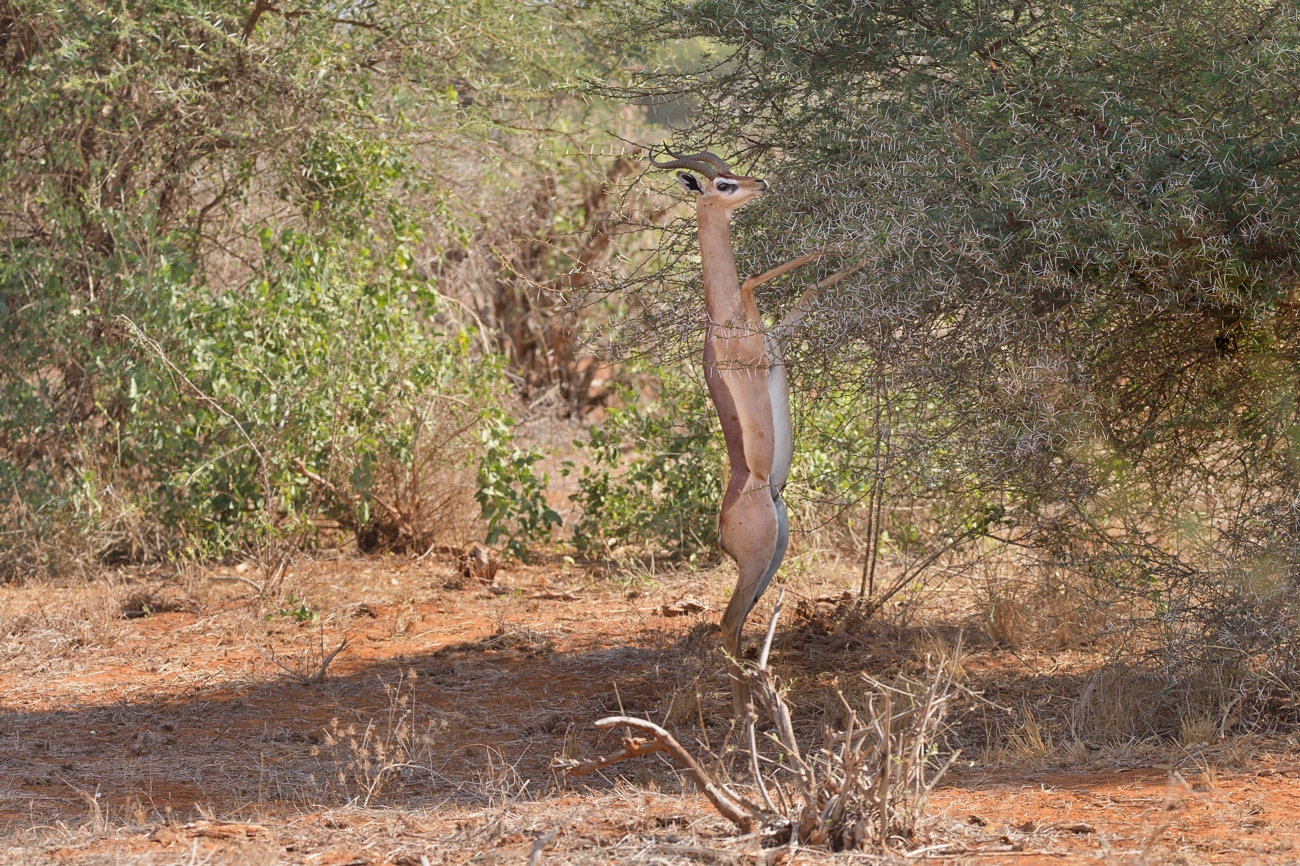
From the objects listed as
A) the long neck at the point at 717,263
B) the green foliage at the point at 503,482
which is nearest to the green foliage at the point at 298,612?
the green foliage at the point at 503,482

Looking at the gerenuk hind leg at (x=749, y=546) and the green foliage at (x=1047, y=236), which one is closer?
the green foliage at (x=1047, y=236)

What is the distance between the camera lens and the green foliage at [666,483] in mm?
8086

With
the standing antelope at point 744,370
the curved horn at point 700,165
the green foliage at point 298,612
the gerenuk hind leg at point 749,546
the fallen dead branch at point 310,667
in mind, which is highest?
the curved horn at point 700,165

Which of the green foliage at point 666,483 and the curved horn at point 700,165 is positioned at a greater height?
the curved horn at point 700,165

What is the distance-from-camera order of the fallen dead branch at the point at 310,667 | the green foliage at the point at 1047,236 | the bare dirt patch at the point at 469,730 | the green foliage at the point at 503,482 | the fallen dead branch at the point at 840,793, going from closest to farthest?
the fallen dead branch at the point at 840,793
the bare dirt patch at the point at 469,730
the green foliage at the point at 1047,236
the fallen dead branch at the point at 310,667
the green foliage at the point at 503,482

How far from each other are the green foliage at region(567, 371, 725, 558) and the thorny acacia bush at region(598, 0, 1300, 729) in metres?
2.63

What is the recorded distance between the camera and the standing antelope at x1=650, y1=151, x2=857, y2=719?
436cm

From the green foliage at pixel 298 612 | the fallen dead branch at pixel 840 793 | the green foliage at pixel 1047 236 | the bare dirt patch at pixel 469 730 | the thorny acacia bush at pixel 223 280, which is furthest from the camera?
the thorny acacia bush at pixel 223 280

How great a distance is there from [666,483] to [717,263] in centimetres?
397

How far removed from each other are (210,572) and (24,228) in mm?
2584

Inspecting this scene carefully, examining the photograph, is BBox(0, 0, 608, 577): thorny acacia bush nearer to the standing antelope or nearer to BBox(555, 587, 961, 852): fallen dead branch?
the standing antelope

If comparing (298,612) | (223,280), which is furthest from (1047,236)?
(223,280)

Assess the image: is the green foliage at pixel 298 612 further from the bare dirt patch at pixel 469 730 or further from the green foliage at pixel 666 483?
the green foliage at pixel 666 483

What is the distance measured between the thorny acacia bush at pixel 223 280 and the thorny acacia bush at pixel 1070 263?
123 inches
